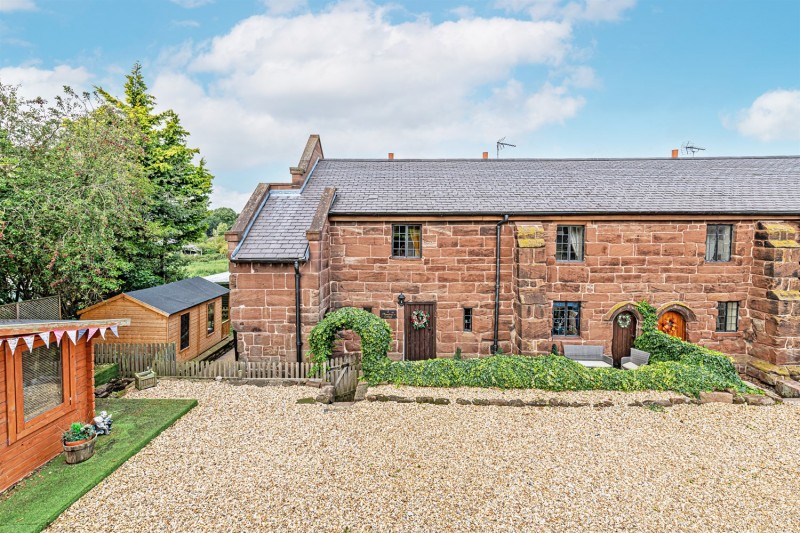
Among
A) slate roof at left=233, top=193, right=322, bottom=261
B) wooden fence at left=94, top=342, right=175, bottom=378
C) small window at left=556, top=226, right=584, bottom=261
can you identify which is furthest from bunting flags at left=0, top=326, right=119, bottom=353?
small window at left=556, top=226, right=584, bottom=261

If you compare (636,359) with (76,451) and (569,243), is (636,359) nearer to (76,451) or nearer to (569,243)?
(569,243)

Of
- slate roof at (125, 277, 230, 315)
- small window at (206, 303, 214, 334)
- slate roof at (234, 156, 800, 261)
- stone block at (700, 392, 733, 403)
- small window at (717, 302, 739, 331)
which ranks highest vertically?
slate roof at (234, 156, 800, 261)

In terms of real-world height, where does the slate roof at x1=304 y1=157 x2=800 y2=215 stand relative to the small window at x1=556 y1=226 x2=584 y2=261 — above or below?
above

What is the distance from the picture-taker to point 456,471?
25.8 ft

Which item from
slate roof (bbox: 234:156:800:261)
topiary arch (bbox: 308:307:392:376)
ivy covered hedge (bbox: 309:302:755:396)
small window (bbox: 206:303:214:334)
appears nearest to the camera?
ivy covered hedge (bbox: 309:302:755:396)

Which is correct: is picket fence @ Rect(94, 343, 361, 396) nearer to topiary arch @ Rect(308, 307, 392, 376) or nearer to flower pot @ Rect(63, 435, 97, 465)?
topiary arch @ Rect(308, 307, 392, 376)

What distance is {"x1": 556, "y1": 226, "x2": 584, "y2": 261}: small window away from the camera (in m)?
15.4

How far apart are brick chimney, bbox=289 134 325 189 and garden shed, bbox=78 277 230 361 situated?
7.03 m

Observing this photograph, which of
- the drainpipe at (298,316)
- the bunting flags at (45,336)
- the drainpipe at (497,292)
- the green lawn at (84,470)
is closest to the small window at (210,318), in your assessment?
the drainpipe at (298,316)

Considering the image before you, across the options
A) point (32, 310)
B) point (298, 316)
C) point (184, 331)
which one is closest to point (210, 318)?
point (184, 331)

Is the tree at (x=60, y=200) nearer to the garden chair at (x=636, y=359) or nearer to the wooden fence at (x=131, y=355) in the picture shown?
the wooden fence at (x=131, y=355)

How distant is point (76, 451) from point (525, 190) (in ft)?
55.5

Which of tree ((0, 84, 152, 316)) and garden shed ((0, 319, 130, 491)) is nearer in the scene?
garden shed ((0, 319, 130, 491))

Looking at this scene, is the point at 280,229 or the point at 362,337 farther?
the point at 280,229
